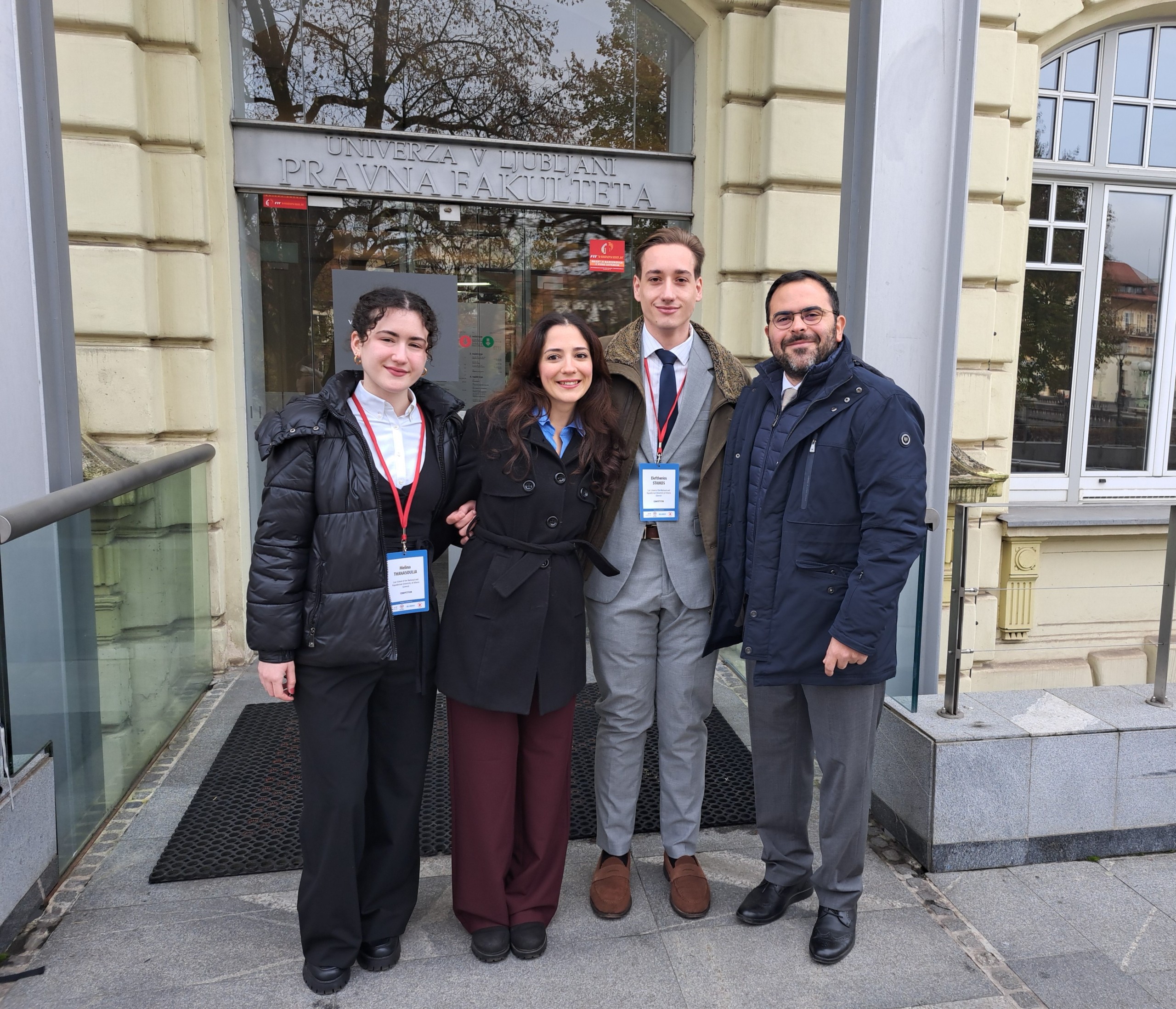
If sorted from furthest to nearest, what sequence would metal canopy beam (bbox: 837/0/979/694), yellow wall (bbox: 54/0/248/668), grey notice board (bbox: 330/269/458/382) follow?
grey notice board (bbox: 330/269/458/382) < yellow wall (bbox: 54/0/248/668) < metal canopy beam (bbox: 837/0/979/694)

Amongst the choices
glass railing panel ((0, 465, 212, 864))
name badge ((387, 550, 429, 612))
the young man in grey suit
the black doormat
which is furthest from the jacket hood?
glass railing panel ((0, 465, 212, 864))

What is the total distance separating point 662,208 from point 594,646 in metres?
3.72

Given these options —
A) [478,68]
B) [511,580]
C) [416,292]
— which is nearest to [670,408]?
[511,580]

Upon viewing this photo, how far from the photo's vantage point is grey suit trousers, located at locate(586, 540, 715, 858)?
8.89ft

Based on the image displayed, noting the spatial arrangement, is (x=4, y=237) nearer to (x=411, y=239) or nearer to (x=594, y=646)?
(x=594, y=646)

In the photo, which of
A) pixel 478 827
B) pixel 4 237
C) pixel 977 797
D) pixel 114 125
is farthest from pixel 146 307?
pixel 977 797

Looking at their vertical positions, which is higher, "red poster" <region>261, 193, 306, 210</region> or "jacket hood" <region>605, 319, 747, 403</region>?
"red poster" <region>261, 193, 306, 210</region>

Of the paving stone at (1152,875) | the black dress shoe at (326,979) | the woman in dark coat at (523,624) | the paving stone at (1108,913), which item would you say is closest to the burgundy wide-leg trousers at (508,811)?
the woman in dark coat at (523,624)

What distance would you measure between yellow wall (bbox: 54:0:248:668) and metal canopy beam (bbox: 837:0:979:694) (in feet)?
11.2

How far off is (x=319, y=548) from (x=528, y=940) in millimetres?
1295

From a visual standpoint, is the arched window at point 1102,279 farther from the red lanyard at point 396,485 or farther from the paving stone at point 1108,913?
the red lanyard at point 396,485

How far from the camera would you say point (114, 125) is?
14.7 ft

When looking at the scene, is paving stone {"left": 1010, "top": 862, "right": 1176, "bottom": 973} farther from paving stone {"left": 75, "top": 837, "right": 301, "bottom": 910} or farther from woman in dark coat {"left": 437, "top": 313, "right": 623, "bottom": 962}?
paving stone {"left": 75, "top": 837, "right": 301, "bottom": 910}

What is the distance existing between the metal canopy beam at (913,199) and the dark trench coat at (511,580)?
5.35 ft
